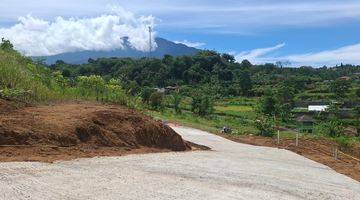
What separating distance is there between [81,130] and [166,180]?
324cm

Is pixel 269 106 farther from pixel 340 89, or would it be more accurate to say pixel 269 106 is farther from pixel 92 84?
pixel 92 84

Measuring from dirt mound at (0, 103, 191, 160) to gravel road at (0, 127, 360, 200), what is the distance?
3.25 feet

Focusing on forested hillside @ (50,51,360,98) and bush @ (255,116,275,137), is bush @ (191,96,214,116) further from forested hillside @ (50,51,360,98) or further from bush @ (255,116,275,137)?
forested hillside @ (50,51,360,98)

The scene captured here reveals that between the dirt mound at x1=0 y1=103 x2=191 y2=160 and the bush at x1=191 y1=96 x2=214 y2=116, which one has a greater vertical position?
the dirt mound at x1=0 y1=103 x2=191 y2=160

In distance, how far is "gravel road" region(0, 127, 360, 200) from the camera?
357 inches

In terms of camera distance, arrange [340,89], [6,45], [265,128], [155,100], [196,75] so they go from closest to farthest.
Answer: [6,45], [265,128], [155,100], [340,89], [196,75]

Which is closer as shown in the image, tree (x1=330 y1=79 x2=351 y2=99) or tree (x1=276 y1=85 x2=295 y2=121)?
tree (x1=276 y1=85 x2=295 y2=121)

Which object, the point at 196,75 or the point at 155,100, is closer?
the point at 155,100

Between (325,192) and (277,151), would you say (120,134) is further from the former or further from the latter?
(277,151)

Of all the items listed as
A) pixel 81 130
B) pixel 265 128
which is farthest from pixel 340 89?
pixel 81 130

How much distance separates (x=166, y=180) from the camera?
35.2 feet

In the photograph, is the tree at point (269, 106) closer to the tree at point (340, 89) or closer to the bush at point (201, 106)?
the bush at point (201, 106)

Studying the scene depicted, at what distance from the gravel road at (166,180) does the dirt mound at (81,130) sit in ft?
3.25

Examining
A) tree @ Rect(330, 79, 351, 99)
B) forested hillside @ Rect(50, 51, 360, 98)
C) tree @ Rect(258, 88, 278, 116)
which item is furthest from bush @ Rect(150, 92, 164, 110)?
tree @ Rect(330, 79, 351, 99)
